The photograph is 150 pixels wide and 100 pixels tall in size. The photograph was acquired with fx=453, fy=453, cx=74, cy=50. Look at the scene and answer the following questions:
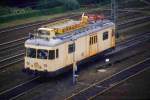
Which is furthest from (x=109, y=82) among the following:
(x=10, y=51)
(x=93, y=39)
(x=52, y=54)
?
(x=10, y=51)

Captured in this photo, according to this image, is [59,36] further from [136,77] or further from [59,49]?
[136,77]

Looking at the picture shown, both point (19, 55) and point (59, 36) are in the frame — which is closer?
point (59, 36)

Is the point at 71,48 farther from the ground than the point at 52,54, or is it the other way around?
the point at 71,48

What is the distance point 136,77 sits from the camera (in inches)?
1289

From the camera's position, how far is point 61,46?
31406 mm

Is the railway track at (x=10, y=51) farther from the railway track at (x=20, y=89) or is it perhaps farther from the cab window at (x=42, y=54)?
the cab window at (x=42, y=54)

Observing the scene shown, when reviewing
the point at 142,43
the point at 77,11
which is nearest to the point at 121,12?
the point at 77,11

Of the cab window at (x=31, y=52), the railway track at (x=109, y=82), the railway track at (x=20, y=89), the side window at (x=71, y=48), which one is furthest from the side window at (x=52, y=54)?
the railway track at (x=109, y=82)

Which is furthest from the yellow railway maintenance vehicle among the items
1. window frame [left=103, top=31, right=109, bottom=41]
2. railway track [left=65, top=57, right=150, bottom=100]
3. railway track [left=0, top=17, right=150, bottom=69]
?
railway track [left=0, top=17, right=150, bottom=69]

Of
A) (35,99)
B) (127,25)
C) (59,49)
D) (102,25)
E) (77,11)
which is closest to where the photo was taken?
(35,99)

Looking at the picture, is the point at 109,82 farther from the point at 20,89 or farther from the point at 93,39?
the point at 20,89

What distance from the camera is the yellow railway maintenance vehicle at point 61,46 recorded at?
31.0 meters

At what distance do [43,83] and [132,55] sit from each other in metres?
10.5

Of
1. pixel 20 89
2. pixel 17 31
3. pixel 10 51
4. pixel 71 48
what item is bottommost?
pixel 20 89
